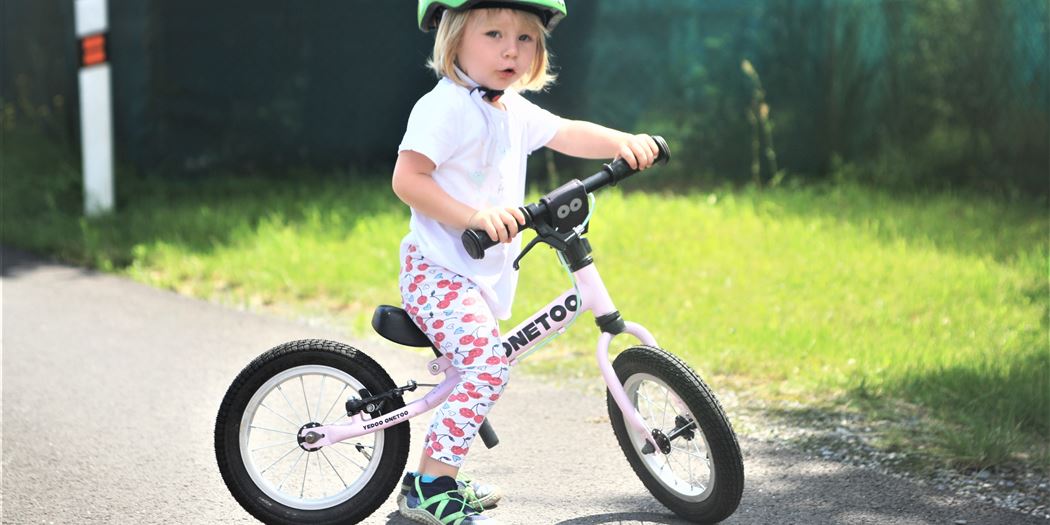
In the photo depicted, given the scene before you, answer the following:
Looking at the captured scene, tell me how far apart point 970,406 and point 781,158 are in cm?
463

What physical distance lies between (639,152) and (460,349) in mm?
696

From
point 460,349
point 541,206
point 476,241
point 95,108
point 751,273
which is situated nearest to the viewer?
point 476,241

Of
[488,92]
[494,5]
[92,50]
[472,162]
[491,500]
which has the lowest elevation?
[491,500]

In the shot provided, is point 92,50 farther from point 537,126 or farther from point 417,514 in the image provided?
point 417,514

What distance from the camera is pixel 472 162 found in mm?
3477

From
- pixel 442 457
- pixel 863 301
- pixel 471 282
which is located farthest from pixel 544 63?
pixel 863 301

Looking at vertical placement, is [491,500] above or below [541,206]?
below

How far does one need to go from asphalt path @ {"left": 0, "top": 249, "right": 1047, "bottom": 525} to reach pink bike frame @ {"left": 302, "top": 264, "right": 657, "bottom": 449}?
324 mm

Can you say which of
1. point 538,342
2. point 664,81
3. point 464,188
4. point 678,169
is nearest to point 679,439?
point 538,342

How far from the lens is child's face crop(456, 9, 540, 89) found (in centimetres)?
337

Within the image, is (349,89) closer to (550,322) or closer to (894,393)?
(894,393)

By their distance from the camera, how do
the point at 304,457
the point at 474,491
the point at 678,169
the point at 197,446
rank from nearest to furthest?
the point at 474,491 < the point at 304,457 < the point at 197,446 < the point at 678,169

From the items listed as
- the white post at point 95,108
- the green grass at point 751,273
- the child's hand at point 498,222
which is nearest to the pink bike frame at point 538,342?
the child's hand at point 498,222

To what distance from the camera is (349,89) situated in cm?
949
